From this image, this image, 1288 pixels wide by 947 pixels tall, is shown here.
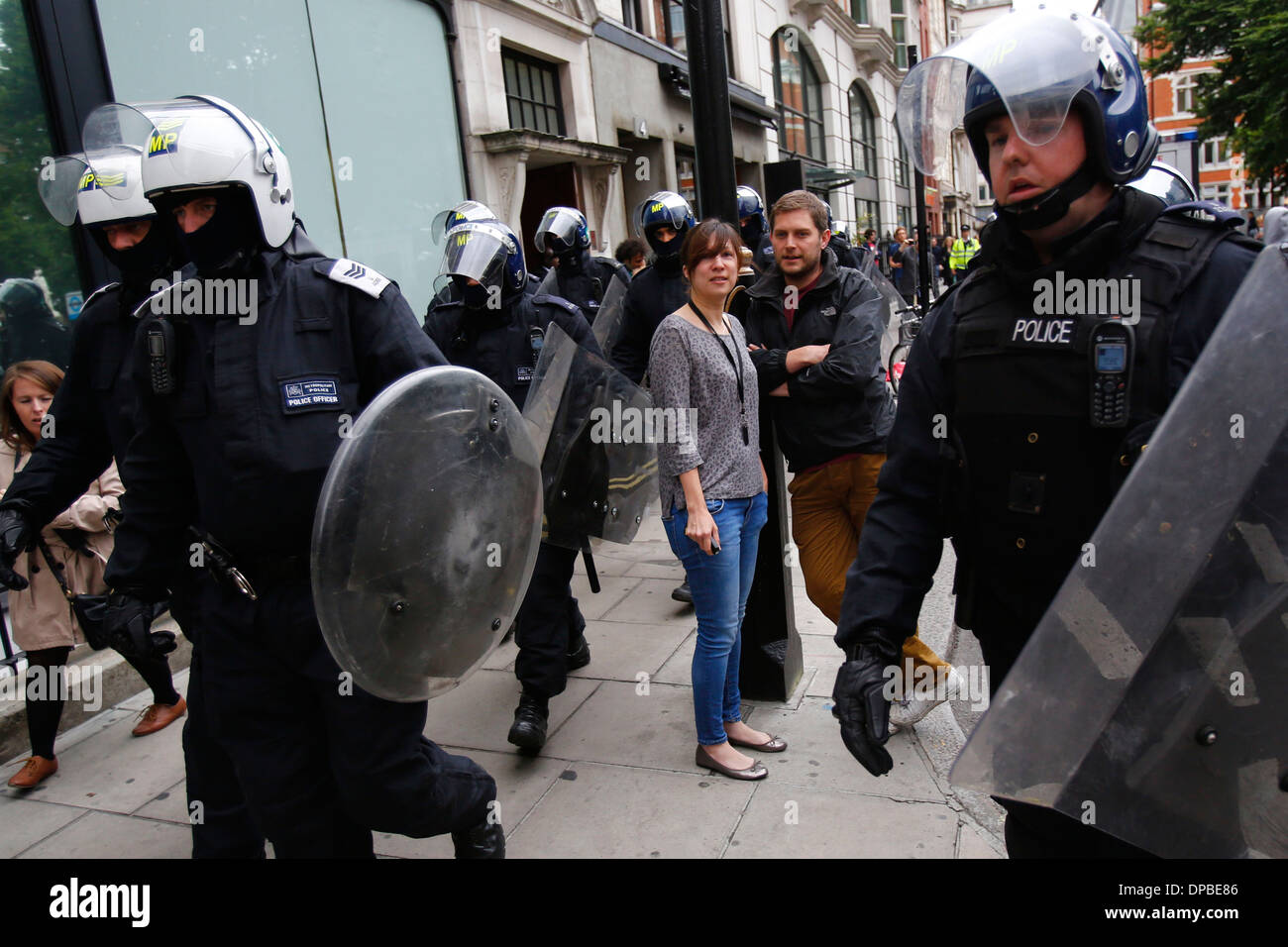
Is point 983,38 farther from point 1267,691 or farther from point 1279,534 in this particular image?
point 1267,691

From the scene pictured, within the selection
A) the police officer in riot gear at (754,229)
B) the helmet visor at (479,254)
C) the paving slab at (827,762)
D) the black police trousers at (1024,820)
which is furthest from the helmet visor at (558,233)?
the black police trousers at (1024,820)

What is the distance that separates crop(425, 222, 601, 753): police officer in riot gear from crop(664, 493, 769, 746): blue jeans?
621 millimetres

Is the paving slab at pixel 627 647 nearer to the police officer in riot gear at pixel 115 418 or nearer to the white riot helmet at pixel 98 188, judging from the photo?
the police officer in riot gear at pixel 115 418

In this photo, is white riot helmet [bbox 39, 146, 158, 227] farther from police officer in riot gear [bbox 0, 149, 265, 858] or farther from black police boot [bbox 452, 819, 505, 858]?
black police boot [bbox 452, 819, 505, 858]

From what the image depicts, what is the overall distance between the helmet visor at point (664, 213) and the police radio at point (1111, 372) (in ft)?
11.4

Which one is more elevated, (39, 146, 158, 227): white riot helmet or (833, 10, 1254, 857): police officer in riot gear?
(39, 146, 158, 227): white riot helmet

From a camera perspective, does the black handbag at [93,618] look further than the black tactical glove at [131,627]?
Yes

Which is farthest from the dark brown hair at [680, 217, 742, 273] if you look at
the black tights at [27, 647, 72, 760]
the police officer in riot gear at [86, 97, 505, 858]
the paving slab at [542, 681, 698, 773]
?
the black tights at [27, 647, 72, 760]

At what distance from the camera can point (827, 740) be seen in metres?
3.46

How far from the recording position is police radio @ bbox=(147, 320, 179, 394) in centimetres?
220

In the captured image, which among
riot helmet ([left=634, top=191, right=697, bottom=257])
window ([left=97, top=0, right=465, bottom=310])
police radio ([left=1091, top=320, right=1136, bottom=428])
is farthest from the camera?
window ([left=97, top=0, right=465, bottom=310])

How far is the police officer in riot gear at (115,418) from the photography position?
2561mm
